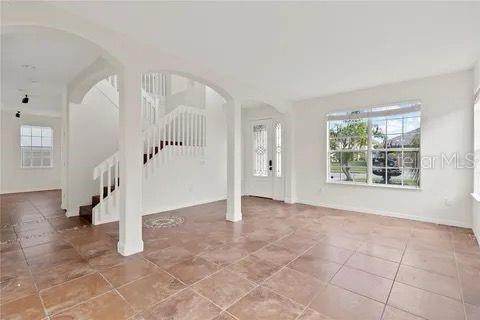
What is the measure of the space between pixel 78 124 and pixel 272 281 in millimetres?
4872

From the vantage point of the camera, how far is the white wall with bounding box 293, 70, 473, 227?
13.0 feet

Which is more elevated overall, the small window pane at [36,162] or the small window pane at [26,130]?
the small window pane at [26,130]

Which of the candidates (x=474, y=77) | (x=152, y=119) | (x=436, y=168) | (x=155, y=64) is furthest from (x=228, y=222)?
(x=474, y=77)

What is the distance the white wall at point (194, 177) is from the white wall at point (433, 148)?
2.90m

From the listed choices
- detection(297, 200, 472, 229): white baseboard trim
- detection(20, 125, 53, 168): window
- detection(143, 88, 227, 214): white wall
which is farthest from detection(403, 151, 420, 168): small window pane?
detection(20, 125, 53, 168): window

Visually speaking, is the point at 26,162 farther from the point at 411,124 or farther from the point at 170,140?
the point at 411,124

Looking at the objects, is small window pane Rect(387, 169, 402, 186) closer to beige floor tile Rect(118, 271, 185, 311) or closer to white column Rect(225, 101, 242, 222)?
white column Rect(225, 101, 242, 222)

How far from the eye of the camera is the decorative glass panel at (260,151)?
6.89 metres

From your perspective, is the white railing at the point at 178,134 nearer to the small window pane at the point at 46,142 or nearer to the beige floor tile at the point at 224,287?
the beige floor tile at the point at 224,287

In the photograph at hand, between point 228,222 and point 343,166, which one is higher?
point 343,166

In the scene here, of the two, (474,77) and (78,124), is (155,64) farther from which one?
(474,77)

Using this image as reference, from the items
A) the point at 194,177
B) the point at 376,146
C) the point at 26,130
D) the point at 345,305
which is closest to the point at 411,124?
the point at 376,146

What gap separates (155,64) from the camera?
10.4ft

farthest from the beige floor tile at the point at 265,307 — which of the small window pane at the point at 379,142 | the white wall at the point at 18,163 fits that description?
the white wall at the point at 18,163
